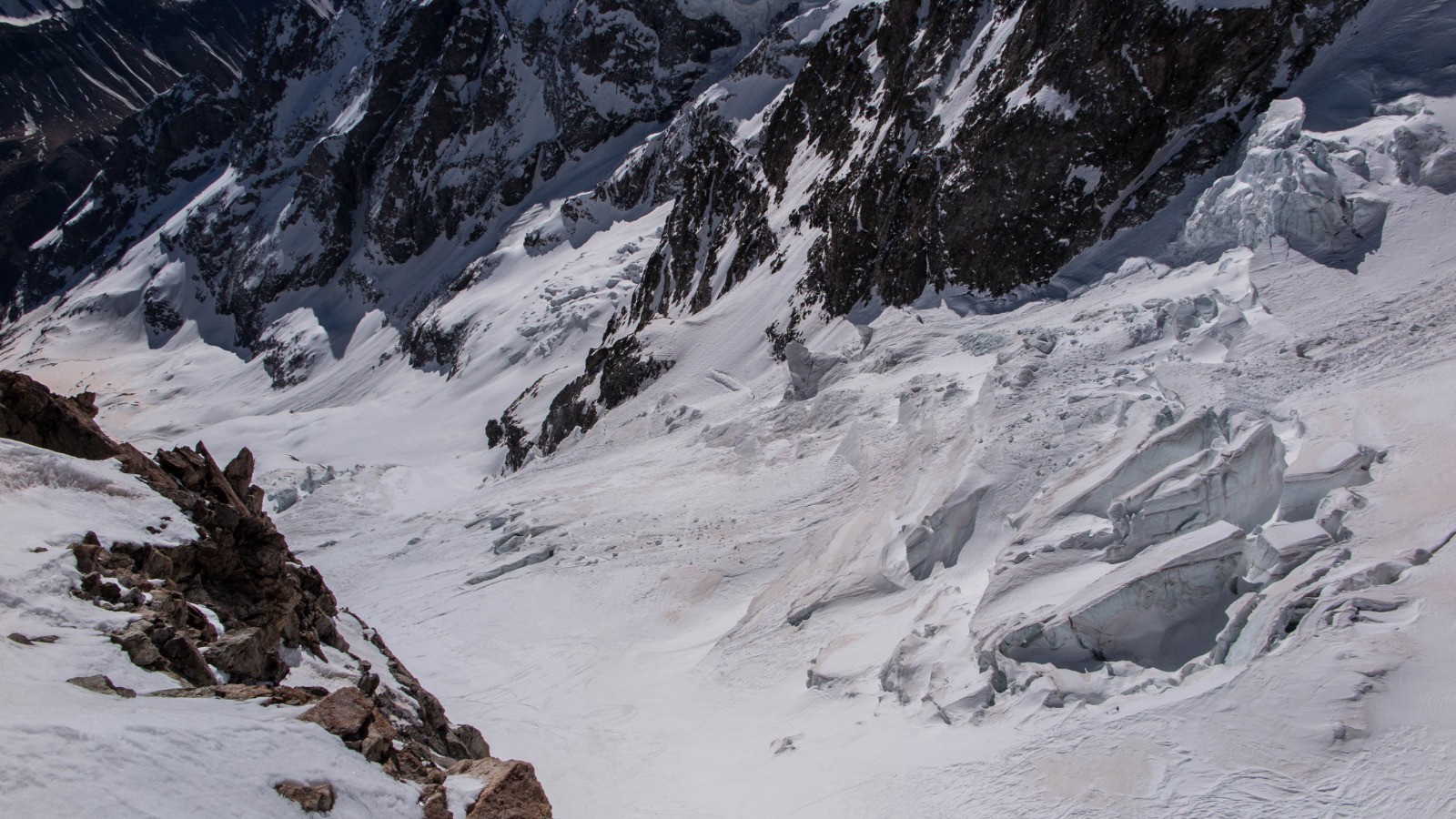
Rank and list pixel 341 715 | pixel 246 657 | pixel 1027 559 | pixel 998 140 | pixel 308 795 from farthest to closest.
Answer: pixel 998 140 → pixel 1027 559 → pixel 246 657 → pixel 341 715 → pixel 308 795

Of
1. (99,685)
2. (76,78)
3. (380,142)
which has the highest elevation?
(76,78)

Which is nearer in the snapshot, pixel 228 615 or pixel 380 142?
pixel 228 615

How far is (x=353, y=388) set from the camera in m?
78.1

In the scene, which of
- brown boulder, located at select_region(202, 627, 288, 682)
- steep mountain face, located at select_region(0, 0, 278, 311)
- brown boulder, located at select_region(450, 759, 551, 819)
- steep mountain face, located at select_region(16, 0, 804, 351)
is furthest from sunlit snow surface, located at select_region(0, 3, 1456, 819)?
steep mountain face, located at select_region(0, 0, 278, 311)

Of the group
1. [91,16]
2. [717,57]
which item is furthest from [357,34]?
[91,16]

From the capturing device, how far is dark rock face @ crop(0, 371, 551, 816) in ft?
26.4

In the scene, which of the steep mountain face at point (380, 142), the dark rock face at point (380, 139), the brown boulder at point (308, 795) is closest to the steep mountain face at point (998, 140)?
the brown boulder at point (308, 795)

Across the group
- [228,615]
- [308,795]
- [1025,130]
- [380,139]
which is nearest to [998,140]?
[1025,130]

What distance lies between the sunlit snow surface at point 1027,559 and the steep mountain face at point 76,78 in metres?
133

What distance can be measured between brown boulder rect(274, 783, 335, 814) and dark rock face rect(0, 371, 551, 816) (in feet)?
0.04

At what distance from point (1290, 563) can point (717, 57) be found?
76.9 m

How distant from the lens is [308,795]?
6789 mm

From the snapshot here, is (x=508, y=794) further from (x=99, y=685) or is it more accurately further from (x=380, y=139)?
(x=380, y=139)

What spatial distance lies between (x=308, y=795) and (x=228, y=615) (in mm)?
4621
